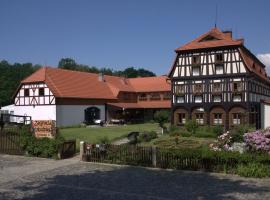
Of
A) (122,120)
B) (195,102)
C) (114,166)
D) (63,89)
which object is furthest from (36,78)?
(114,166)

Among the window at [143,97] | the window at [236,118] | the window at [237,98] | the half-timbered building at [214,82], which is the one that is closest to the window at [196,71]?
the half-timbered building at [214,82]

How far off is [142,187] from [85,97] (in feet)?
122

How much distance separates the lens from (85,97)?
49.7 m

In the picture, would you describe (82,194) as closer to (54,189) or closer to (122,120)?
(54,189)

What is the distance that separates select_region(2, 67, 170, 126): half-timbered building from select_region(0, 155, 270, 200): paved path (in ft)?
93.3

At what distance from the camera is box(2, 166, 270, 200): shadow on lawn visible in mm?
12109

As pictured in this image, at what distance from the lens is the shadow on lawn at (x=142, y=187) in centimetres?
1211

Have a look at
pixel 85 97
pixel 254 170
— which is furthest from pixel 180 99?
pixel 254 170

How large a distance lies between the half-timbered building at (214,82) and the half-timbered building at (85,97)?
35.8 feet

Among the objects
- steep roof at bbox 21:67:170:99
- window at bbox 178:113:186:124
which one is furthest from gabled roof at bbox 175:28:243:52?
steep roof at bbox 21:67:170:99

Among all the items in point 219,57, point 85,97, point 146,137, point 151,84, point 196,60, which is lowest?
point 146,137

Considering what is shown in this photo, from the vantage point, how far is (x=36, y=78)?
157 feet

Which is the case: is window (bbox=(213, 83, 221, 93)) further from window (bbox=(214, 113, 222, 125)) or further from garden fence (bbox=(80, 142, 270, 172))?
garden fence (bbox=(80, 142, 270, 172))

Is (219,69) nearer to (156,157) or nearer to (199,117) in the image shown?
(199,117)
